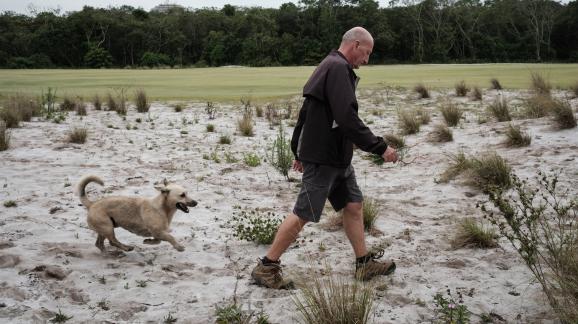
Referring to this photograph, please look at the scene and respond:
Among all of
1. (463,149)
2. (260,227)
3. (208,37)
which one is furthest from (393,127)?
(208,37)

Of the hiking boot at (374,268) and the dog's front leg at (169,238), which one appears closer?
the hiking boot at (374,268)

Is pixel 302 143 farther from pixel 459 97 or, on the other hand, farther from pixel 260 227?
pixel 459 97

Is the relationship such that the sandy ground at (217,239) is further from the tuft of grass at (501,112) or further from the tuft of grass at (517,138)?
the tuft of grass at (501,112)

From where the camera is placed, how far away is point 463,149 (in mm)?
9125

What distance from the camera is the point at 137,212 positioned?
16.4 feet

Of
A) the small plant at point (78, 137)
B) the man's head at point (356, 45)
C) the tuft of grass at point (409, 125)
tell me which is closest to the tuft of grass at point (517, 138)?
the tuft of grass at point (409, 125)

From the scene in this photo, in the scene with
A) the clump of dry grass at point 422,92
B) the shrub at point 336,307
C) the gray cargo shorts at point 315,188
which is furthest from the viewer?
the clump of dry grass at point 422,92

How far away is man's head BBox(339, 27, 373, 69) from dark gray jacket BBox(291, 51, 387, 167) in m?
0.07

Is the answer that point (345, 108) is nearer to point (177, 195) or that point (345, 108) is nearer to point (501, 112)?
point (177, 195)

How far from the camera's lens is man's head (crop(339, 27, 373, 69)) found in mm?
4055

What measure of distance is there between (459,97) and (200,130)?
30.1 feet

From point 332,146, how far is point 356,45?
851 mm

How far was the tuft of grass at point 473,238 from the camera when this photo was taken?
4.90 metres

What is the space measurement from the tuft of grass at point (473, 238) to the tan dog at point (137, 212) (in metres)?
2.71
